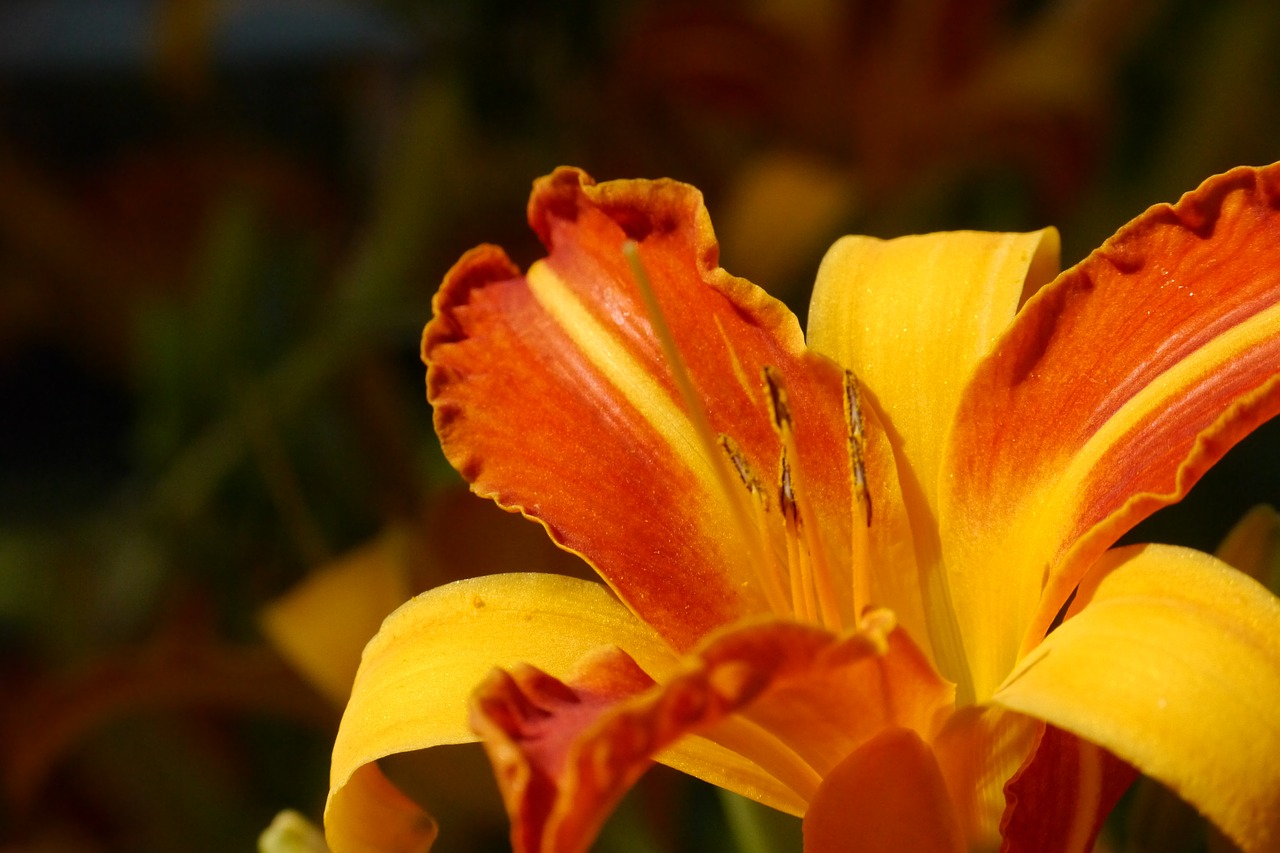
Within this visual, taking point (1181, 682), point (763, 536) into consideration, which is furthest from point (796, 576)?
point (1181, 682)

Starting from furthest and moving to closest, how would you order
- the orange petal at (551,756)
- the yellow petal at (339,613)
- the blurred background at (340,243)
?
the blurred background at (340,243) < the yellow petal at (339,613) < the orange petal at (551,756)

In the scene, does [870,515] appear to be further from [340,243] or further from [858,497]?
[340,243]

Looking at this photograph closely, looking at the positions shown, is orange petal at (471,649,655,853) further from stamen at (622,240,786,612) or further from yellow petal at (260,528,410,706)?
yellow petal at (260,528,410,706)

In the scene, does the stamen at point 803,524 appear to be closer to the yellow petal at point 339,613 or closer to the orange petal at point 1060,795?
the orange petal at point 1060,795

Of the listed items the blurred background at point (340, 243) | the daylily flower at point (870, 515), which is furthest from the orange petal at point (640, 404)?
the blurred background at point (340, 243)


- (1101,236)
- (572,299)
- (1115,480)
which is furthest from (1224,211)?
(1101,236)

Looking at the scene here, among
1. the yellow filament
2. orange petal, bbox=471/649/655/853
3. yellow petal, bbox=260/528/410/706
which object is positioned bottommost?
yellow petal, bbox=260/528/410/706

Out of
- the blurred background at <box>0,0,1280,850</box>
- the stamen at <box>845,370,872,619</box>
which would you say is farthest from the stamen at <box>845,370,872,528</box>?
the blurred background at <box>0,0,1280,850</box>
